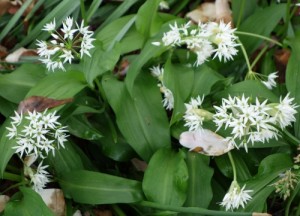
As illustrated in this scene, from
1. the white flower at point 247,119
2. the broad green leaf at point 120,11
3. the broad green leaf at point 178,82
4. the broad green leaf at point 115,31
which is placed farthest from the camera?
the broad green leaf at point 120,11

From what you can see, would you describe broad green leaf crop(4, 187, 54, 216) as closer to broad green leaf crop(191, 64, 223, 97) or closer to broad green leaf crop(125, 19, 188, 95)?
broad green leaf crop(125, 19, 188, 95)

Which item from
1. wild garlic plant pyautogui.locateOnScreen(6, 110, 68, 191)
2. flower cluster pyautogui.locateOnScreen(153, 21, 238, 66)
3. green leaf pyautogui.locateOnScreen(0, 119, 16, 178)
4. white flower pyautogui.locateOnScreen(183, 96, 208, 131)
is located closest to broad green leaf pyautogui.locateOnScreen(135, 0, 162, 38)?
flower cluster pyautogui.locateOnScreen(153, 21, 238, 66)

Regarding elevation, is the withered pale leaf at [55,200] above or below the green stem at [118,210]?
above

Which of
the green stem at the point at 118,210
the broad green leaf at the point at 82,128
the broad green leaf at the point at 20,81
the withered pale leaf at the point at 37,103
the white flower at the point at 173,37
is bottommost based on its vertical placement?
the green stem at the point at 118,210

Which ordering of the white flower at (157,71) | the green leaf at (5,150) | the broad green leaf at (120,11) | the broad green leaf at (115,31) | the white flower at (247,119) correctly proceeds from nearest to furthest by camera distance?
the white flower at (247,119)
the green leaf at (5,150)
the white flower at (157,71)
the broad green leaf at (115,31)
the broad green leaf at (120,11)

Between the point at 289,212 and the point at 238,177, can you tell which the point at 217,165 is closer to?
the point at 238,177

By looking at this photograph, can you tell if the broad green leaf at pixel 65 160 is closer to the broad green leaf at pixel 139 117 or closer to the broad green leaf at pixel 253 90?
the broad green leaf at pixel 139 117

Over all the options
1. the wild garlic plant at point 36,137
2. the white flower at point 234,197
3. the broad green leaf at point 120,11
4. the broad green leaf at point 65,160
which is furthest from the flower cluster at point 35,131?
the broad green leaf at point 120,11

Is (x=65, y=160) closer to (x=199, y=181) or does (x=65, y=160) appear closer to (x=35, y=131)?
(x=35, y=131)
